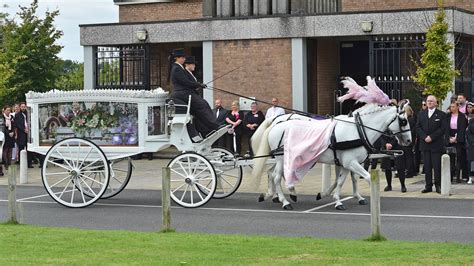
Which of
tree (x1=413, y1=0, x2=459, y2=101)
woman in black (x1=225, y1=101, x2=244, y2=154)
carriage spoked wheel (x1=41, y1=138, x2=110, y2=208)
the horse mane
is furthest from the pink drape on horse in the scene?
woman in black (x1=225, y1=101, x2=244, y2=154)

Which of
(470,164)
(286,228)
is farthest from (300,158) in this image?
(470,164)

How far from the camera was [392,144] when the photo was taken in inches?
792

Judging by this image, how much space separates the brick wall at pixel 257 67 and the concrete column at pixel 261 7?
0.93 m

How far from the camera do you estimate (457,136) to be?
68.9 feet

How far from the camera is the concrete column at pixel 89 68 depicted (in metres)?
31.1

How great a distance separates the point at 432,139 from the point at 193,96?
189 inches

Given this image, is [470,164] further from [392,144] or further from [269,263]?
[269,263]

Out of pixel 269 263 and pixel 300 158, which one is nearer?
pixel 269 263

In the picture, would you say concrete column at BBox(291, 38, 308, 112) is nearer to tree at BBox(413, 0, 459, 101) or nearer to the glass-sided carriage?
tree at BBox(413, 0, 459, 101)

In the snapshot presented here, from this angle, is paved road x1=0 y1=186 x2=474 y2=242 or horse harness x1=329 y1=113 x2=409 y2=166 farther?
horse harness x1=329 y1=113 x2=409 y2=166

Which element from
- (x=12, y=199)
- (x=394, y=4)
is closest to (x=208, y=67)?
(x=394, y=4)

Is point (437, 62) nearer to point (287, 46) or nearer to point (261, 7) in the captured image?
point (287, 46)

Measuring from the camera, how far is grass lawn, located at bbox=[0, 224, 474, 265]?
10797mm

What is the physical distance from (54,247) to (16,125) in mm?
15390
